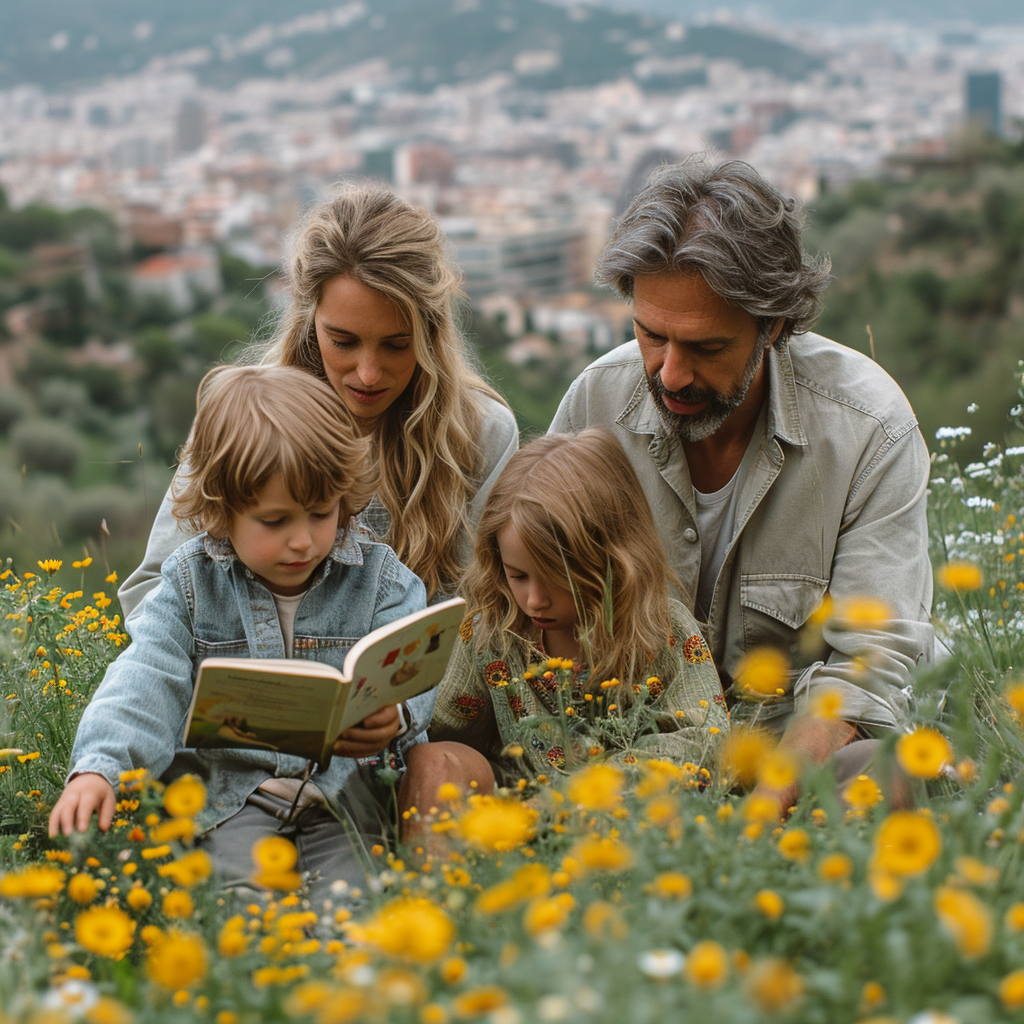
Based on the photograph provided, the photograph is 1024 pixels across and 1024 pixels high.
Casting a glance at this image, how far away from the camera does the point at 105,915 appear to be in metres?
1.31

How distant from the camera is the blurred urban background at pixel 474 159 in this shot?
29.0 m

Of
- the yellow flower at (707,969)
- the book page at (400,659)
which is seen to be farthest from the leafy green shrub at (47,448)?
the yellow flower at (707,969)

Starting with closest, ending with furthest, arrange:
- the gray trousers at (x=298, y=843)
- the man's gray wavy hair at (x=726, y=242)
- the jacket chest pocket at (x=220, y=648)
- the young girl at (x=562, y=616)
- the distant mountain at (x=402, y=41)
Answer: the gray trousers at (x=298, y=843), the jacket chest pocket at (x=220, y=648), the young girl at (x=562, y=616), the man's gray wavy hair at (x=726, y=242), the distant mountain at (x=402, y=41)

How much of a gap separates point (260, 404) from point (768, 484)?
50.4 inches

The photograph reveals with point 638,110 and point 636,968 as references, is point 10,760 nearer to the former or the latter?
point 636,968

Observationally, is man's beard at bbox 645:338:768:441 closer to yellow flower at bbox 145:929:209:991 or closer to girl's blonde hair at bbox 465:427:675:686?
girl's blonde hair at bbox 465:427:675:686

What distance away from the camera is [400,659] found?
197 centimetres

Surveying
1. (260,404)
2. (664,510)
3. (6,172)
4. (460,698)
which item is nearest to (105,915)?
(260,404)

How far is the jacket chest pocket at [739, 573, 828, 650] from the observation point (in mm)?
2883

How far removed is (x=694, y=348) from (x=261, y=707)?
136 centimetres

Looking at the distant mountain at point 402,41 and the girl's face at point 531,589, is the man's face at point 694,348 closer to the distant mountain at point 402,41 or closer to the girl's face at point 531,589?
the girl's face at point 531,589

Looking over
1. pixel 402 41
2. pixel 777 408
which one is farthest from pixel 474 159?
pixel 777 408

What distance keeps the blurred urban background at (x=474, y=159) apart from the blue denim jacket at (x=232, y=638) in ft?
58.1

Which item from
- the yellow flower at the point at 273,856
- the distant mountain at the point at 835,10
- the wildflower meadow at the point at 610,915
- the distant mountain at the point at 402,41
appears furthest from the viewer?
the distant mountain at the point at 835,10
